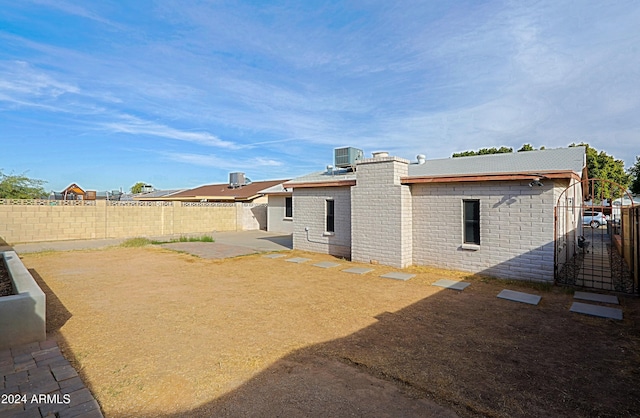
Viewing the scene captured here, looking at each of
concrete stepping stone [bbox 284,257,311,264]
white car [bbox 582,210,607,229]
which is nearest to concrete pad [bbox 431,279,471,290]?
concrete stepping stone [bbox 284,257,311,264]

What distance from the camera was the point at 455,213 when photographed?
957 cm

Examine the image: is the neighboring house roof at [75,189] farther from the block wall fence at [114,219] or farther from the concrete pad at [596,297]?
the concrete pad at [596,297]

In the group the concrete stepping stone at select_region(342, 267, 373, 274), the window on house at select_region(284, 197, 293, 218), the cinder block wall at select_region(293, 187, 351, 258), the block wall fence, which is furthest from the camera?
the window on house at select_region(284, 197, 293, 218)

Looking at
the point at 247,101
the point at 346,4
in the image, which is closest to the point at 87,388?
the point at 346,4

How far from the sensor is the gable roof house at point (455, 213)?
8258 millimetres

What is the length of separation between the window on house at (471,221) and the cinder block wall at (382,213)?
166 cm

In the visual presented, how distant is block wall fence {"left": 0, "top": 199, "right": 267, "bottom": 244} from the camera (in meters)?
16.1

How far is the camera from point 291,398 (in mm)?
3230

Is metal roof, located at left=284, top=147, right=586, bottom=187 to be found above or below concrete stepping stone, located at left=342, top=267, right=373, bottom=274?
above

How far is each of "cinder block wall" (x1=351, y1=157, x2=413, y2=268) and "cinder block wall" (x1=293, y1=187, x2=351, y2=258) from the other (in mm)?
1074

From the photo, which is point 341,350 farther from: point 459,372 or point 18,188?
point 18,188

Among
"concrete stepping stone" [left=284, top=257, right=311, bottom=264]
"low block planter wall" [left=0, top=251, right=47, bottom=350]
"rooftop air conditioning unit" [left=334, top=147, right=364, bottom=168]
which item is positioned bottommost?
"concrete stepping stone" [left=284, top=257, right=311, bottom=264]

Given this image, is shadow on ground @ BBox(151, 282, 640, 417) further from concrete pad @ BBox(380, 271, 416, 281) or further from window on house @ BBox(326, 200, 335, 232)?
window on house @ BBox(326, 200, 335, 232)

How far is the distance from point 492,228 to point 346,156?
1024 cm
